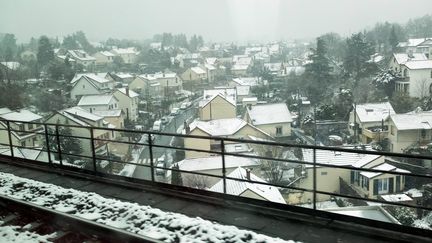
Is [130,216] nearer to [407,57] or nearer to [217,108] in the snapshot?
[217,108]

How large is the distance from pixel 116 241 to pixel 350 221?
2.71 meters

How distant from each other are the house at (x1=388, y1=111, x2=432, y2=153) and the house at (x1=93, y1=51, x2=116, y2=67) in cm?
5370

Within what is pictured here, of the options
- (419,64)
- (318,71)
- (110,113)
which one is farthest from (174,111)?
(419,64)

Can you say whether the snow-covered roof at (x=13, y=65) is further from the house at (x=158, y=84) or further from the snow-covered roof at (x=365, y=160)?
the snow-covered roof at (x=365, y=160)

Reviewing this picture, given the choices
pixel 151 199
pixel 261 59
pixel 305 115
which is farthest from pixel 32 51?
pixel 151 199

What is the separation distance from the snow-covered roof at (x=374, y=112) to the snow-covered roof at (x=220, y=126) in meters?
8.17

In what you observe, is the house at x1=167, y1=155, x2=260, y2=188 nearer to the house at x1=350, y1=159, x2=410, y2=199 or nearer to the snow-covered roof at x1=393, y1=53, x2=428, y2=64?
the house at x1=350, y1=159, x2=410, y2=199

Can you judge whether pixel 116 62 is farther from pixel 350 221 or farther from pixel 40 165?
pixel 350 221

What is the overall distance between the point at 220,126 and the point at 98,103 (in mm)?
13427

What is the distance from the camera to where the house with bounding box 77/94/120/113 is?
33.2m

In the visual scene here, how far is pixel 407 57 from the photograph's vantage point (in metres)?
33.3

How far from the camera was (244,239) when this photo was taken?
165 inches

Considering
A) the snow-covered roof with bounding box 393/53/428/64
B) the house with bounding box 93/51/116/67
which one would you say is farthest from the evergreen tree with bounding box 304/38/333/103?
the house with bounding box 93/51/116/67

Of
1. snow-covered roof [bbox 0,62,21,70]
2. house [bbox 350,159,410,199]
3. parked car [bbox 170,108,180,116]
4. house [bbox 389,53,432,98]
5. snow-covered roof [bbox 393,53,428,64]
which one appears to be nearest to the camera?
house [bbox 350,159,410,199]
